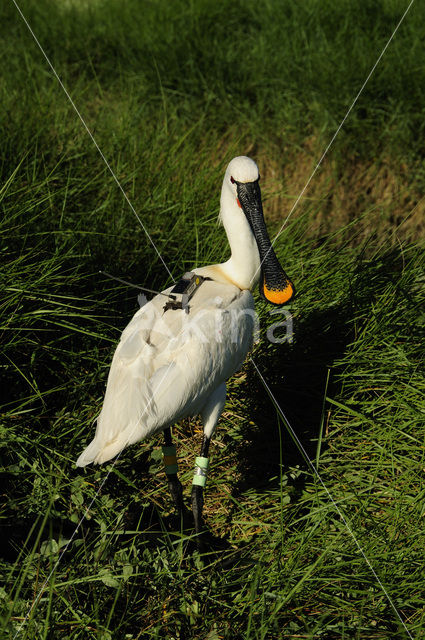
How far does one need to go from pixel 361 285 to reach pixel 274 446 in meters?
0.91

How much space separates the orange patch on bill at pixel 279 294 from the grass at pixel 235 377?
46cm

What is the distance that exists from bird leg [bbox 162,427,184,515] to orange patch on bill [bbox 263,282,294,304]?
0.71m

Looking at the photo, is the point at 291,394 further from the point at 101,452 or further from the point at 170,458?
the point at 101,452

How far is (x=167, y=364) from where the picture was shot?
8.32 feet

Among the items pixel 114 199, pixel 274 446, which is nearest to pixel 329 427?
pixel 274 446

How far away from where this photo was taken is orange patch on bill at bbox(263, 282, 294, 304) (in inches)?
118

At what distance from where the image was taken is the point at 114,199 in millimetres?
4020

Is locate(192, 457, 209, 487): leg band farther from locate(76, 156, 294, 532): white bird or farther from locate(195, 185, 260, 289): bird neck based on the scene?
locate(195, 185, 260, 289): bird neck

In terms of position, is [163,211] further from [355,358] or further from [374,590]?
[374,590]

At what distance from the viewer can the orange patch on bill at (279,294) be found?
3.01 meters

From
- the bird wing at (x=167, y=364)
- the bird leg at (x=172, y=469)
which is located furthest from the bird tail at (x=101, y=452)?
the bird leg at (x=172, y=469)

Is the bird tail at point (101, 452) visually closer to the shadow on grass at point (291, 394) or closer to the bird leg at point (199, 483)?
the bird leg at point (199, 483)

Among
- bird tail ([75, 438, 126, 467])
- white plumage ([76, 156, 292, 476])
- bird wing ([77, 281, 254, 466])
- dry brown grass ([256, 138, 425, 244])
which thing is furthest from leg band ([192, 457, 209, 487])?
dry brown grass ([256, 138, 425, 244])

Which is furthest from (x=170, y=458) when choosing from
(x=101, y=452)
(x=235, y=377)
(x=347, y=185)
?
(x=347, y=185)
